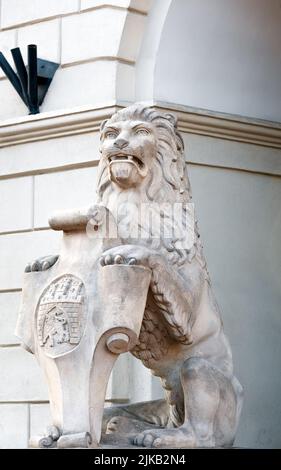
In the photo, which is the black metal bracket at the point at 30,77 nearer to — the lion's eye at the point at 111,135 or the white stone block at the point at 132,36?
the white stone block at the point at 132,36

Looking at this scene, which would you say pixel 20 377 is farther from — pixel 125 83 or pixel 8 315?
pixel 125 83

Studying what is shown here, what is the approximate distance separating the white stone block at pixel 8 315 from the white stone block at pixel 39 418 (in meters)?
0.56

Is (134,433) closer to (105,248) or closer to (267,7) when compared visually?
(105,248)

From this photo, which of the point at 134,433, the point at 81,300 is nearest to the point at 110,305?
the point at 81,300

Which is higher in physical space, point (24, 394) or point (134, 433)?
point (24, 394)

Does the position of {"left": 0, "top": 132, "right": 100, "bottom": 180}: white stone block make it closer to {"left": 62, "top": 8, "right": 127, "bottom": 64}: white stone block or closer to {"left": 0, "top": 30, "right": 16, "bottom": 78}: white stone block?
{"left": 62, "top": 8, "right": 127, "bottom": 64}: white stone block

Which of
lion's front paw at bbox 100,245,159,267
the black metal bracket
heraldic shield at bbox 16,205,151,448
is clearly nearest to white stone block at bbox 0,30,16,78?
the black metal bracket

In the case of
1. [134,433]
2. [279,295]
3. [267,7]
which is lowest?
[134,433]

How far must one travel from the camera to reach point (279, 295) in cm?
1266

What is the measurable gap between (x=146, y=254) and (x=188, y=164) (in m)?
2.93

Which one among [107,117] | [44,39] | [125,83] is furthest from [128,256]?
[44,39]

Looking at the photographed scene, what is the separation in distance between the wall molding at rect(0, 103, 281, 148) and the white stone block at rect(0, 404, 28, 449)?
1976 mm

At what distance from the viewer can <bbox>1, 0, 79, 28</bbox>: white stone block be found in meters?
12.5

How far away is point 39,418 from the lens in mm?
12172
